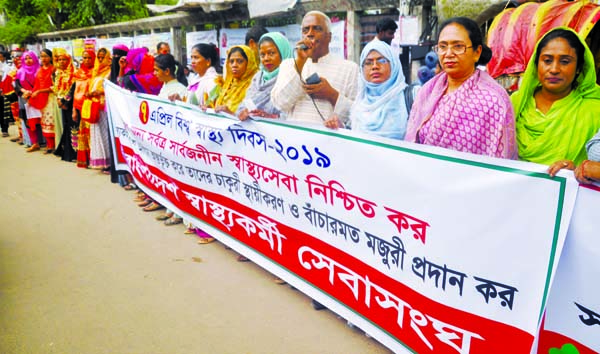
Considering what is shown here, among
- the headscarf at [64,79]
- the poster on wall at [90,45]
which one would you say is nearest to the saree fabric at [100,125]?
the poster on wall at [90,45]

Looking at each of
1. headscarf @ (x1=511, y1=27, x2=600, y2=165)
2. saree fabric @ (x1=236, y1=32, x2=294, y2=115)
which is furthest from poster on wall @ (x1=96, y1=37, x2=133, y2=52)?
headscarf @ (x1=511, y1=27, x2=600, y2=165)

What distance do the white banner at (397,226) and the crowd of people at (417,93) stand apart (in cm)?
19

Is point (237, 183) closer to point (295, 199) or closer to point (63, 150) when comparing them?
point (295, 199)

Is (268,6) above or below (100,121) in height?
above

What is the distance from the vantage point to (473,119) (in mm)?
2074

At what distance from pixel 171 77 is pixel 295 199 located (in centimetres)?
254

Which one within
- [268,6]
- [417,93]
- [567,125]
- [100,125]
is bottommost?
[100,125]

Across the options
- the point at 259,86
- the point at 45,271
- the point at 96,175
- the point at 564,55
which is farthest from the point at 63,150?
the point at 564,55

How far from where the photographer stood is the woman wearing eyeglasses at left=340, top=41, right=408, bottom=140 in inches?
98.2

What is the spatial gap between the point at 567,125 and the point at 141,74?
15.6 ft

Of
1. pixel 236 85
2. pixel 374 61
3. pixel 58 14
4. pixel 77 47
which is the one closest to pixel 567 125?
pixel 374 61

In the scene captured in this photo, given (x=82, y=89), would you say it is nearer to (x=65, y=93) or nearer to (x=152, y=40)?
(x=65, y=93)

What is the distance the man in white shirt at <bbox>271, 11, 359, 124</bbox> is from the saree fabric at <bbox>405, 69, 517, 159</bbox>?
850 millimetres

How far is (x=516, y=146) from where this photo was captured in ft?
6.78
